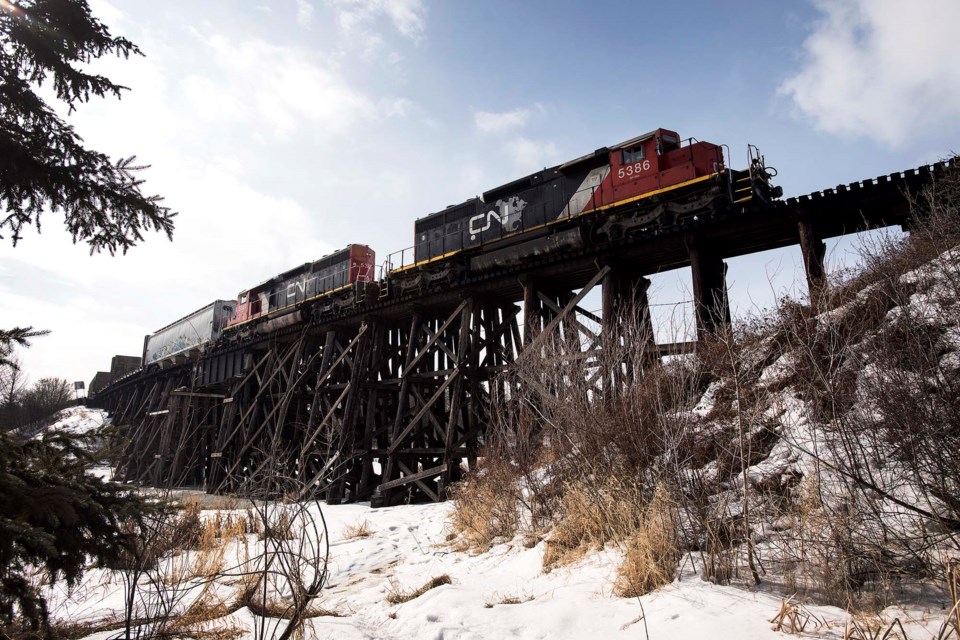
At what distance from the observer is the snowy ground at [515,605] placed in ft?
11.0

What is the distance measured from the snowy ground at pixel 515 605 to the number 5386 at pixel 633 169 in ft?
30.0

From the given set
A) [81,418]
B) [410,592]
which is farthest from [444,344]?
[81,418]

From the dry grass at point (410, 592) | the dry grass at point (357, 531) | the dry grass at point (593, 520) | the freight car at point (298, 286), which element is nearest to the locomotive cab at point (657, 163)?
the dry grass at point (593, 520)

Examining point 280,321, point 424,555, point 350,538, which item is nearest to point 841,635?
point 424,555

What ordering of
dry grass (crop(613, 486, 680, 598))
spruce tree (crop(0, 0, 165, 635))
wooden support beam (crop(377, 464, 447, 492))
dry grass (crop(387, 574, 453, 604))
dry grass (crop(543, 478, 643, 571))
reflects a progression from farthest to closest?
1. wooden support beam (crop(377, 464, 447, 492))
2. dry grass (crop(387, 574, 453, 604))
3. dry grass (crop(543, 478, 643, 571))
4. dry grass (crop(613, 486, 680, 598))
5. spruce tree (crop(0, 0, 165, 635))

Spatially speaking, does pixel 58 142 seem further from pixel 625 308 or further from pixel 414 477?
pixel 414 477

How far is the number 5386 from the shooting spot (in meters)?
12.3

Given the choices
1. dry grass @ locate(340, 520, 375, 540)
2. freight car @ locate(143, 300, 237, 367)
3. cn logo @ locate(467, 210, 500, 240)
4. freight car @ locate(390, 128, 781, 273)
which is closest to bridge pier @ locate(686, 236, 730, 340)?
freight car @ locate(390, 128, 781, 273)

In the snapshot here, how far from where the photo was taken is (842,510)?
4125 mm

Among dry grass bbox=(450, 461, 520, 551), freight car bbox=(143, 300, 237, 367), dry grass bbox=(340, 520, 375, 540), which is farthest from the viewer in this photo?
freight car bbox=(143, 300, 237, 367)

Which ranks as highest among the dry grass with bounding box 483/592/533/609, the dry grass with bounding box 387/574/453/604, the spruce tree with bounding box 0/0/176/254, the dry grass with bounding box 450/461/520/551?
the spruce tree with bounding box 0/0/176/254

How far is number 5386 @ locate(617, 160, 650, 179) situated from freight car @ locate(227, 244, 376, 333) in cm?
973

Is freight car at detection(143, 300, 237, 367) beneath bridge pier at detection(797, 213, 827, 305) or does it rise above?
above

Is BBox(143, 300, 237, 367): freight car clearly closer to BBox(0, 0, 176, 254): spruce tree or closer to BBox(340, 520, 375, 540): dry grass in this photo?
BBox(340, 520, 375, 540): dry grass
